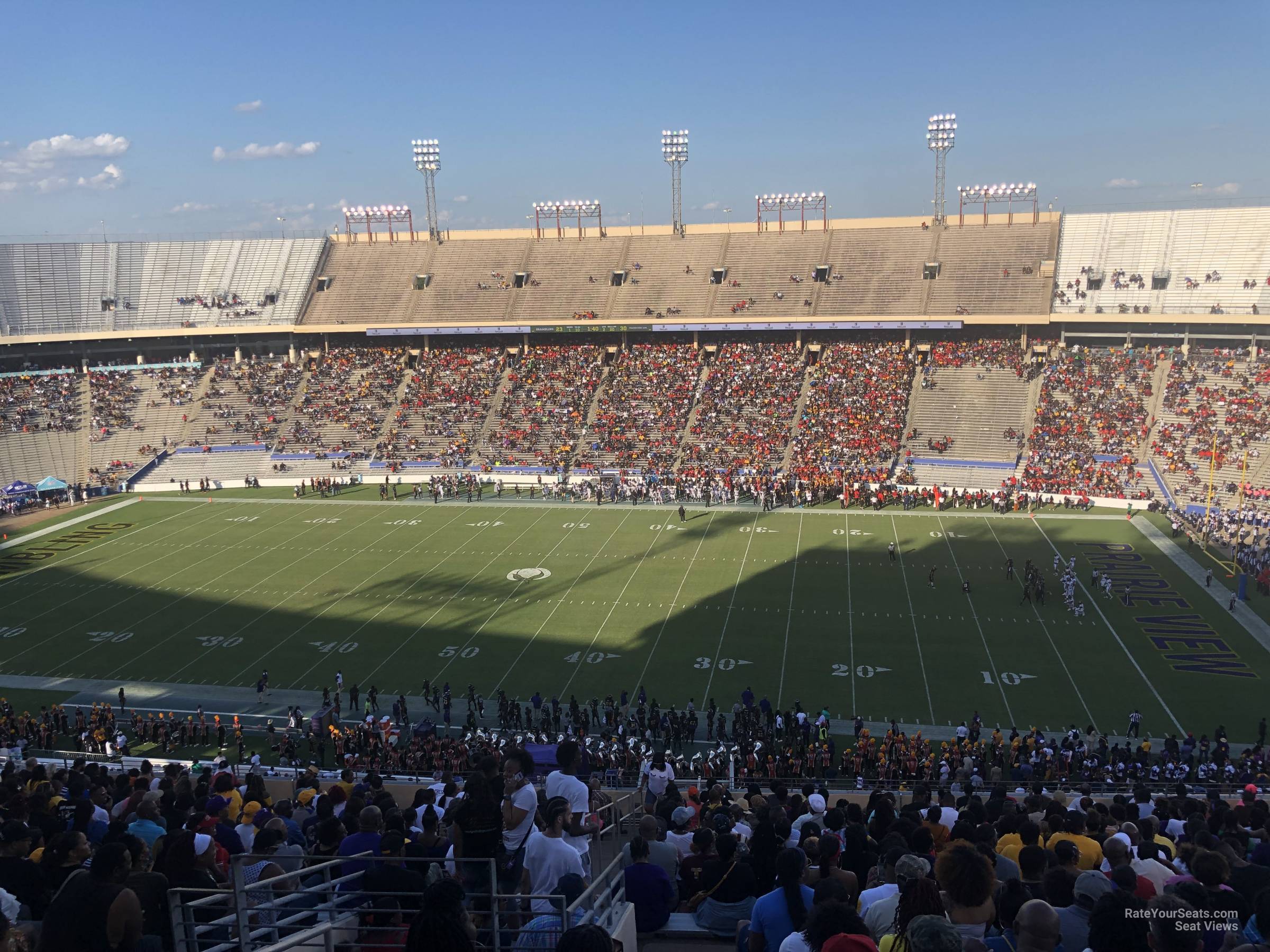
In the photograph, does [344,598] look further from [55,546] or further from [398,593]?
[55,546]

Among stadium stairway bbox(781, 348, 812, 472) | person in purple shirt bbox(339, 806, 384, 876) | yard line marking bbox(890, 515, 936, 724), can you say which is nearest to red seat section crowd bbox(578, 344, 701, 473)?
stadium stairway bbox(781, 348, 812, 472)

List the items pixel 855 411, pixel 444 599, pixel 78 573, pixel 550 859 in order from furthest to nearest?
1. pixel 855 411
2. pixel 78 573
3. pixel 444 599
4. pixel 550 859

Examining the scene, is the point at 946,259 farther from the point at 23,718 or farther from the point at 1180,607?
the point at 23,718

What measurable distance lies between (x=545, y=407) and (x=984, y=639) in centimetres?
3379

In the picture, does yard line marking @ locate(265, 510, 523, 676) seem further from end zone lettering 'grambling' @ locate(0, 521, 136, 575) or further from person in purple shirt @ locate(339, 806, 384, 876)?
person in purple shirt @ locate(339, 806, 384, 876)

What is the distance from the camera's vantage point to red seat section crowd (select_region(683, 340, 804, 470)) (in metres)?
52.2

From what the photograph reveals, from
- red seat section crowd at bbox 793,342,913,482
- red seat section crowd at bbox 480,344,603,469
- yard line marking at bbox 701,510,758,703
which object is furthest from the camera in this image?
red seat section crowd at bbox 480,344,603,469

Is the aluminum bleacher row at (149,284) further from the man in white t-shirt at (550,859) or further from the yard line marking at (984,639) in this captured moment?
the man in white t-shirt at (550,859)

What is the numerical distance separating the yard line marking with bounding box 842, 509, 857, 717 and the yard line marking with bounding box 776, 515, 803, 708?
1770mm

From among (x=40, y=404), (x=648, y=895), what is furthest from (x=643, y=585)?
(x=40, y=404)

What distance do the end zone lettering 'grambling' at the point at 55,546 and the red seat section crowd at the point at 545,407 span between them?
1867 cm

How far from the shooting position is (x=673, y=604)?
33906 mm

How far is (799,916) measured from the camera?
6.14 meters

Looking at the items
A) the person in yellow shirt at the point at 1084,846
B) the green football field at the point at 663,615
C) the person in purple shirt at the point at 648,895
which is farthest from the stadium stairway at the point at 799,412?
the person in purple shirt at the point at 648,895
